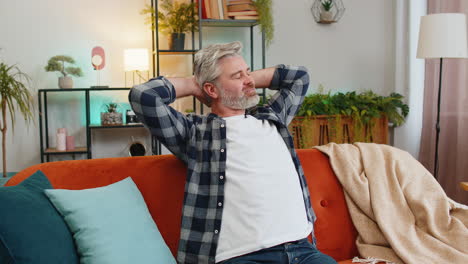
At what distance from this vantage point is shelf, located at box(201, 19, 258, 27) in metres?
4.43

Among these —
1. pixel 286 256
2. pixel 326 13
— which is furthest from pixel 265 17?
pixel 286 256

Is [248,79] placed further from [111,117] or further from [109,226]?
[111,117]

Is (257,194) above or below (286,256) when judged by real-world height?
above

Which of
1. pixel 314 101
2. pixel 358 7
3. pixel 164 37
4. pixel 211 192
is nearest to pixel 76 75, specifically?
pixel 164 37

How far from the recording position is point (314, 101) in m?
4.48

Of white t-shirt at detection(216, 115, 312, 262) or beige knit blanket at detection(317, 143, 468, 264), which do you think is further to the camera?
beige knit blanket at detection(317, 143, 468, 264)

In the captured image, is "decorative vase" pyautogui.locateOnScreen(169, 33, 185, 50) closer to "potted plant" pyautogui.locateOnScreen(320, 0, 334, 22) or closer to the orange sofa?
"potted plant" pyautogui.locateOnScreen(320, 0, 334, 22)

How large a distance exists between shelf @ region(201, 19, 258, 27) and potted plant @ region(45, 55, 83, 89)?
1175 millimetres

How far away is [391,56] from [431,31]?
1.36 m

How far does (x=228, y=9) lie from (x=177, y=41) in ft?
1.69

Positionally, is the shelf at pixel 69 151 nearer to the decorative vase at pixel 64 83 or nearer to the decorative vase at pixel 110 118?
→ the decorative vase at pixel 110 118

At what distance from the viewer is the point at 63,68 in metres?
4.42

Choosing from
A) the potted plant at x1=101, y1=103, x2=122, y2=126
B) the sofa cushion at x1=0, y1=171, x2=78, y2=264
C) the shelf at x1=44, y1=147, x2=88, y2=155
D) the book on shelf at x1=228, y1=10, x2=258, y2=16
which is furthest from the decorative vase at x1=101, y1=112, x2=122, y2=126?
the sofa cushion at x1=0, y1=171, x2=78, y2=264

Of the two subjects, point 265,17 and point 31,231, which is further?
point 265,17
